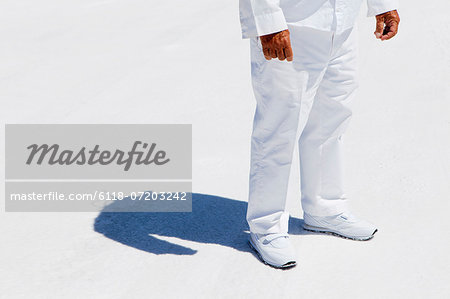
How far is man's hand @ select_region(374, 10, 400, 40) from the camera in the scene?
2.90m

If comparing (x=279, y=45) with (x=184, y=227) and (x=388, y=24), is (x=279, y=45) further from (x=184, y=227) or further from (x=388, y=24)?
(x=184, y=227)

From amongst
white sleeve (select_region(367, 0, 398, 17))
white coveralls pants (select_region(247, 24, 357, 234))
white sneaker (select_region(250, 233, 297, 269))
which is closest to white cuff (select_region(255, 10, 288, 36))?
white coveralls pants (select_region(247, 24, 357, 234))

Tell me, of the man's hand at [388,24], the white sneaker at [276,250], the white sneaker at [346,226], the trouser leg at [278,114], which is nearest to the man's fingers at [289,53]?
the trouser leg at [278,114]

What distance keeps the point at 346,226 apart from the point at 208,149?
116cm

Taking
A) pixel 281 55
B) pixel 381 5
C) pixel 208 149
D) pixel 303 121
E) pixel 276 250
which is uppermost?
pixel 381 5

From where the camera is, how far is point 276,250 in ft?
9.46

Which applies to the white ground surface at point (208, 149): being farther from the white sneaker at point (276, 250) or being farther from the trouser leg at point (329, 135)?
the trouser leg at point (329, 135)

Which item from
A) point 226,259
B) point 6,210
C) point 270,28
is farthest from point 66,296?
point 270,28

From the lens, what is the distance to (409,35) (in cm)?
568

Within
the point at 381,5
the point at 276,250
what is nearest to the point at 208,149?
the point at 276,250

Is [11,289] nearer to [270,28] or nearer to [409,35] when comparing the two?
[270,28]

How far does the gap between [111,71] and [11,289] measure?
8.94ft

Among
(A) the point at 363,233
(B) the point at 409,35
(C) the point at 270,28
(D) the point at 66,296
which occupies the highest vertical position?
(B) the point at 409,35

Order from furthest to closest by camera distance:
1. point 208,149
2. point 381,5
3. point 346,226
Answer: point 208,149
point 346,226
point 381,5
